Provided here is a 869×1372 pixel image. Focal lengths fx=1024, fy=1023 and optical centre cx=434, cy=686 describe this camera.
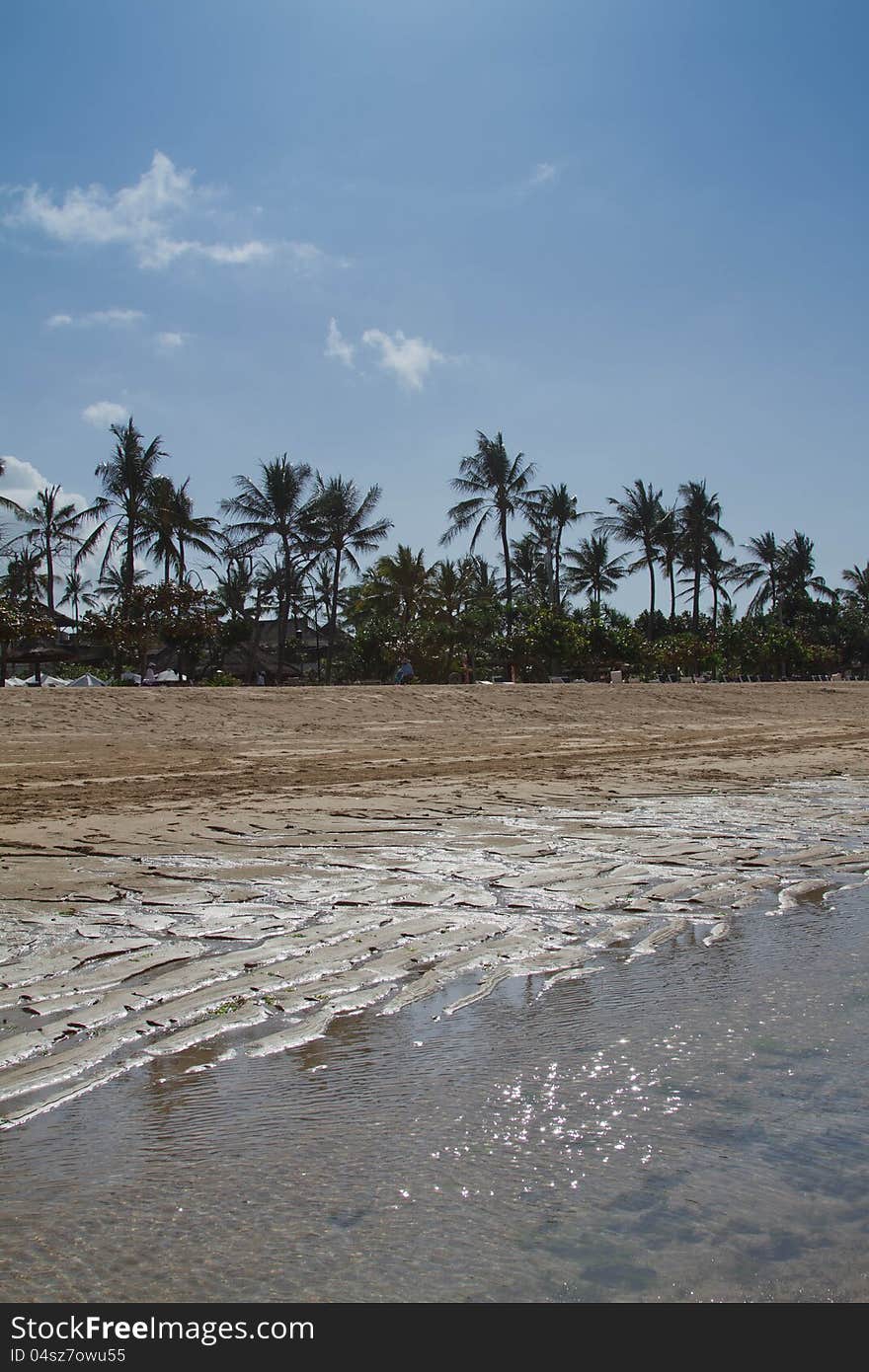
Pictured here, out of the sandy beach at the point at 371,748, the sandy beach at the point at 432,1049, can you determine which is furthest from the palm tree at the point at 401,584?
the sandy beach at the point at 432,1049

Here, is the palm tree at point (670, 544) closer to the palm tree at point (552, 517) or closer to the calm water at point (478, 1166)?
the palm tree at point (552, 517)

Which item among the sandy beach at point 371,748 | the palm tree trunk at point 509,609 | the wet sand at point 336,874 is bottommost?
the wet sand at point 336,874

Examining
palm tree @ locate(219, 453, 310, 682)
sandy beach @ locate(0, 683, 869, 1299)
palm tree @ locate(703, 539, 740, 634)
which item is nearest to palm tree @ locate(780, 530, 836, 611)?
palm tree @ locate(703, 539, 740, 634)

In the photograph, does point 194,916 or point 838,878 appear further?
point 838,878

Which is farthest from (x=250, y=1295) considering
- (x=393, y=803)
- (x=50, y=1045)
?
(x=393, y=803)

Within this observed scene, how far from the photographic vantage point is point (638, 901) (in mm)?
5695

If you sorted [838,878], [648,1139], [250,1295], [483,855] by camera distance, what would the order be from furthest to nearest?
1. [483,855]
2. [838,878]
3. [648,1139]
4. [250,1295]

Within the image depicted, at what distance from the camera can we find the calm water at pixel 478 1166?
2150mm

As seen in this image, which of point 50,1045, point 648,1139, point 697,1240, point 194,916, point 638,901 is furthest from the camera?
point 638,901

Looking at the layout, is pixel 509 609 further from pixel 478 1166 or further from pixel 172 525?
pixel 478 1166

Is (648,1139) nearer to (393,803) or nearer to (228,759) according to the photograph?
(393,803)

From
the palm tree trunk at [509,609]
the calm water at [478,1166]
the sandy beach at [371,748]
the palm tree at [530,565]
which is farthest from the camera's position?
the palm tree at [530,565]

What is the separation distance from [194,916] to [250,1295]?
3.24 meters

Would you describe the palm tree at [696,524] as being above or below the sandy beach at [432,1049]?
above
